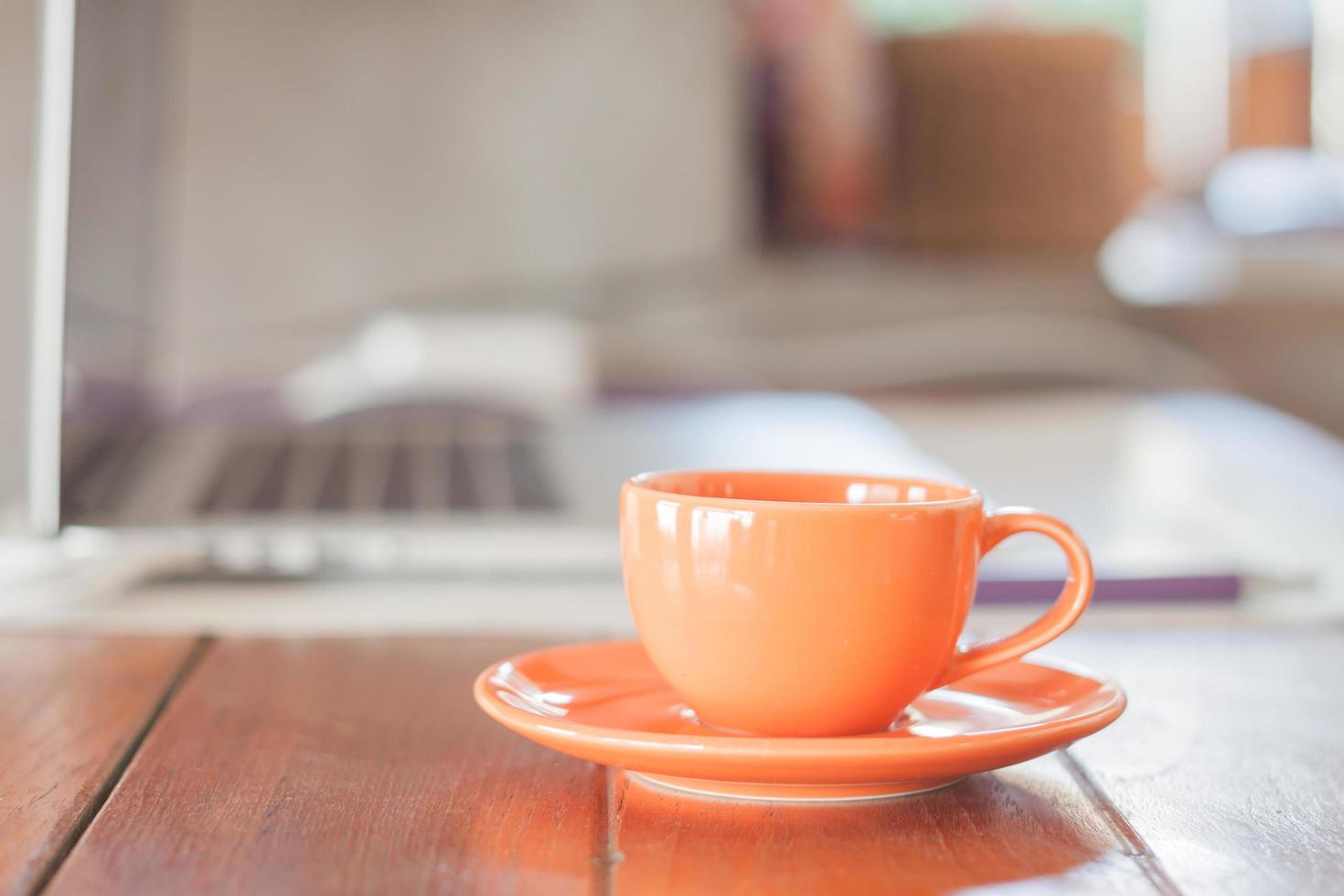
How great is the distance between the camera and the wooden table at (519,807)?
0.27 metres

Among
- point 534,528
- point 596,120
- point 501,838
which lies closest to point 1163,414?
point 534,528

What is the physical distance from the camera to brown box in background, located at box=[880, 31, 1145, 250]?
1.82 m

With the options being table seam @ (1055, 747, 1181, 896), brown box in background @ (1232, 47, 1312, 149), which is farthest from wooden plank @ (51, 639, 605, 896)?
brown box in background @ (1232, 47, 1312, 149)

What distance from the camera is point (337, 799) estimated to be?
32 cm

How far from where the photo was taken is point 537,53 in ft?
6.17

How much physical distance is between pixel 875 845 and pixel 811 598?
0.18 feet

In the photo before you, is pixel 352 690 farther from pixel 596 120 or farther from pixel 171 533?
pixel 596 120

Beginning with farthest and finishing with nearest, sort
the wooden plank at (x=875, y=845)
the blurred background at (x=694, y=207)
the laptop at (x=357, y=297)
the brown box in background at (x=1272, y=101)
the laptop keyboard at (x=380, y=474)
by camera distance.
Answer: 1. the brown box in background at (x=1272, y=101)
2. the blurred background at (x=694, y=207)
3. the laptop keyboard at (x=380, y=474)
4. the laptop at (x=357, y=297)
5. the wooden plank at (x=875, y=845)

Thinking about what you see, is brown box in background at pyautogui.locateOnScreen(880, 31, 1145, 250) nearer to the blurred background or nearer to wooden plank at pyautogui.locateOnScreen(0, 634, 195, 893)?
the blurred background

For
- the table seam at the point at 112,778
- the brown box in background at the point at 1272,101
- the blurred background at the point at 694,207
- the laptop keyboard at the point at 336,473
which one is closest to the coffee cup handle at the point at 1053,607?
the table seam at the point at 112,778

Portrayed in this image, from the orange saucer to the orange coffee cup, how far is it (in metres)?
0.01

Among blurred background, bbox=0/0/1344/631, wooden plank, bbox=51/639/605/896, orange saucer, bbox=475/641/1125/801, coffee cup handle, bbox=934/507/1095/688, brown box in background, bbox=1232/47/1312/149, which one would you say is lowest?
wooden plank, bbox=51/639/605/896

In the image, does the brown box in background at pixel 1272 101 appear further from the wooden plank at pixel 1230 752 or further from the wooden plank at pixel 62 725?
the wooden plank at pixel 62 725

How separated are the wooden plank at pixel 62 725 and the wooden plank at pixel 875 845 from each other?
0.12 metres
